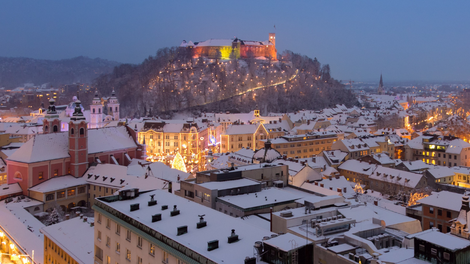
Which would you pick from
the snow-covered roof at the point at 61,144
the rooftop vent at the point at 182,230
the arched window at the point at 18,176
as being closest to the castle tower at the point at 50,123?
the snow-covered roof at the point at 61,144

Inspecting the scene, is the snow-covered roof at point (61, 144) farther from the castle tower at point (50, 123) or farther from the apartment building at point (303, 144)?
the apartment building at point (303, 144)

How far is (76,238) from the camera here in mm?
28484

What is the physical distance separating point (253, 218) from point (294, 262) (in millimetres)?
8529

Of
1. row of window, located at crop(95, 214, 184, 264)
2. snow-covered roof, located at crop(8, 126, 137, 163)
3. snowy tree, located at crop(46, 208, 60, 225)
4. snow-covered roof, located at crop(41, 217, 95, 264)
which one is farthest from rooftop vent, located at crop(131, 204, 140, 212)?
snow-covered roof, located at crop(8, 126, 137, 163)

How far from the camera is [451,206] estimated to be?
32000 millimetres

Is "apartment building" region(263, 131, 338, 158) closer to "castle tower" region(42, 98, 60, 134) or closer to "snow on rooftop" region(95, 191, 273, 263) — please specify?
"castle tower" region(42, 98, 60, 134)

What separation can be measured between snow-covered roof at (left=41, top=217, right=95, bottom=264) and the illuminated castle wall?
11314 cm

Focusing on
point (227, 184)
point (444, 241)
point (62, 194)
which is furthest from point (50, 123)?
point (444, 241)

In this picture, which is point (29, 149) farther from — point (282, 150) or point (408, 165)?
point (408, 165)

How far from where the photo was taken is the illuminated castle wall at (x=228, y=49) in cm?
14062

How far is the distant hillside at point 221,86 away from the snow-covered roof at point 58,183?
72128 mm

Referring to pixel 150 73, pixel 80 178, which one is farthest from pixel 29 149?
pixel 150 73

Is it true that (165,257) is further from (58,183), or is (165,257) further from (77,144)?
(77,144)

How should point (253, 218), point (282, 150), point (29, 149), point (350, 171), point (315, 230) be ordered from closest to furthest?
point (315, 230) < point (253, 218) < point (29, 149) < point (350, 171) < point (282, 150)
